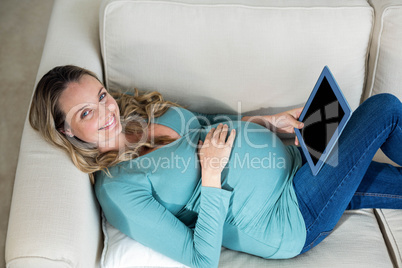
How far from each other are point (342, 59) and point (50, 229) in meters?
1.14

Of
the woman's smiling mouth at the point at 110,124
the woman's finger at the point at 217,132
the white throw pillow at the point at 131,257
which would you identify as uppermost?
the woman's smiling mouth at the point at 110,124

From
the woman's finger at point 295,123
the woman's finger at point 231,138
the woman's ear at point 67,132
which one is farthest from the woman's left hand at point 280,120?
the woman's ear at point 67,132

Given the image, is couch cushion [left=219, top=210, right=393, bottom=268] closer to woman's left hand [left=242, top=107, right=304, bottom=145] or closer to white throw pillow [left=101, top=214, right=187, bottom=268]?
white throw pillow [left=101, top=214, right=187, bottom=268]

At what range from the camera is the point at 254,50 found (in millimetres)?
1420

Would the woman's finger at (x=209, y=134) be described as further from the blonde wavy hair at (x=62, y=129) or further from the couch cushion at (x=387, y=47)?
the couch cushion at (x=387, y=47)

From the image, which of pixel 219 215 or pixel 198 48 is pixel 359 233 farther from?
pixel 198 48

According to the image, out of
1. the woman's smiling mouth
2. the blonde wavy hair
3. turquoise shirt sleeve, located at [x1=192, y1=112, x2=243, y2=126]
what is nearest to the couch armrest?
the blonde wavy hair

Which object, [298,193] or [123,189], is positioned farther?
[298,193]

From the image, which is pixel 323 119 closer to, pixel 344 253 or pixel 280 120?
pixel 280 120

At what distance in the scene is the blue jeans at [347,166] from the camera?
121 cm

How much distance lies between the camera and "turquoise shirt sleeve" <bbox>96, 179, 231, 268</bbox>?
1150mm

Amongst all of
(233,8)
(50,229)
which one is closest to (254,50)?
(233,8)

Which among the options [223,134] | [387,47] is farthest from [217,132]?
[387,47]

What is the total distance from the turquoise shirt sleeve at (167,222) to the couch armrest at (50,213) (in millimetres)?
A: 91
